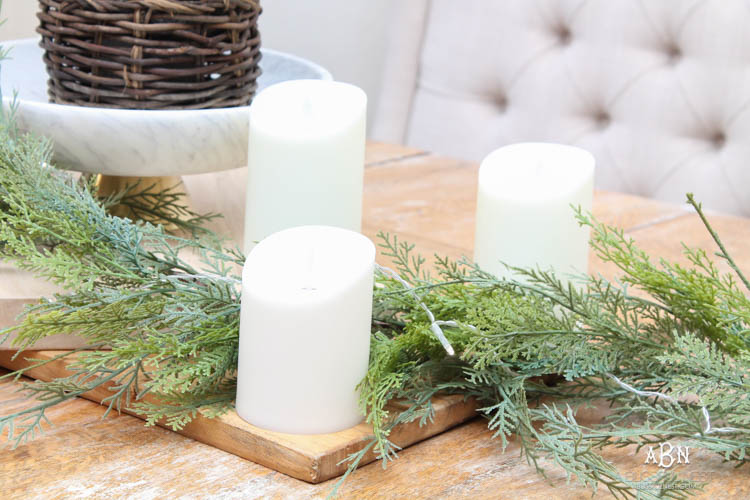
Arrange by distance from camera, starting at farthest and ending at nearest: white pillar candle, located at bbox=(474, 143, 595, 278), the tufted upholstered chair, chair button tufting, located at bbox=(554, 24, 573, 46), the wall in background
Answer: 1. the wall in background
2. chair button tufting, located at bbox=(554, 24, 573, 46)
3. the tufted upholstered chair
4. white pillar candle, located at bbox=(474, 143, 595, 278)

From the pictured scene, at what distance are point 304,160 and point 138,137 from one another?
16cm

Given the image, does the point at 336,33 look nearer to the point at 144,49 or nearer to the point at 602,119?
the point at 602,119

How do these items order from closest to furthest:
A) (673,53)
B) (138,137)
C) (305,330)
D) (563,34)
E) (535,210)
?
1. (305,330)
2. (535,210)
3. (138,137)
4. (673,53)
5. (563,34)

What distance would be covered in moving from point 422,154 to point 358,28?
0.81m

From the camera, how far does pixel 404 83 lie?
5.16 feet

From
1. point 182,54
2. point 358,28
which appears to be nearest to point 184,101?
point 182,54

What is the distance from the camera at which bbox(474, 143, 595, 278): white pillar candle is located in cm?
51

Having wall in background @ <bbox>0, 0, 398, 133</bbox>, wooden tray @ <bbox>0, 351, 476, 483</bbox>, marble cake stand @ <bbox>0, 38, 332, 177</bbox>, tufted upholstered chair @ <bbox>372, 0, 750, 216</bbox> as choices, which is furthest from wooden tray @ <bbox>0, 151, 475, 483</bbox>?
wall in background @ <bbox>0, 0, 398, 133</bbox>

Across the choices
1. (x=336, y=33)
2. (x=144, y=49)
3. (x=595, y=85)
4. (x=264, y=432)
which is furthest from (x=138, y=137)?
(x=336, y=33)

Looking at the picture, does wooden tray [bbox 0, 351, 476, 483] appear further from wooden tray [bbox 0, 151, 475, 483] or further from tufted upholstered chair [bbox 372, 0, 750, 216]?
tufted upholstered chair [bbox 372, 0, 750, 216]

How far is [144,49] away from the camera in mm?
617

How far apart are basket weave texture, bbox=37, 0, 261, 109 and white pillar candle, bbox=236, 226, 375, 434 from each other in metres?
0.26

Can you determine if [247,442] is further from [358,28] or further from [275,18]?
[358,28]

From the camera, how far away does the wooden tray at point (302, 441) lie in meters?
0.40
